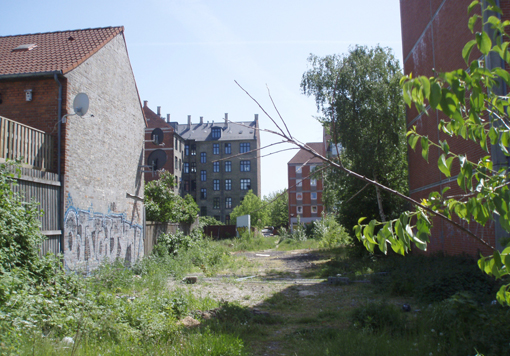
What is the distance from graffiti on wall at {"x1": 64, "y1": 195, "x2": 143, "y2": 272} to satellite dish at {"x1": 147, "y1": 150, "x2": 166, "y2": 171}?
2659 mm

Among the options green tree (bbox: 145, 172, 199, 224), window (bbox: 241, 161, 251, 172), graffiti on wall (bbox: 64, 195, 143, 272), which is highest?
window (bbox: 241, 161, 251, 172)

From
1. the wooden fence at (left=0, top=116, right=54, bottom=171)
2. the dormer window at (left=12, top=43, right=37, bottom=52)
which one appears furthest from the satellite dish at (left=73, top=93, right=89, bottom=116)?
the dormer window at (left=12, top=43, right=37, bottom=52)

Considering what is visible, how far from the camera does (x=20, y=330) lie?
507cm

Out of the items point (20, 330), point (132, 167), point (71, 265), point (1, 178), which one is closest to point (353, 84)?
point (132, 167)

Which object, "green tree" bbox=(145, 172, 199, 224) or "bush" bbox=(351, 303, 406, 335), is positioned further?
"green tree" bbox=(145, 172, 199, 224)

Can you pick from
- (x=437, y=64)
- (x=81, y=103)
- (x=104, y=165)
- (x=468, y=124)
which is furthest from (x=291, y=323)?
(x=437, y=64)

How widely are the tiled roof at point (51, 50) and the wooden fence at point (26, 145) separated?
6.92 ft

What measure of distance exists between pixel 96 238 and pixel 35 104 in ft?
14.1

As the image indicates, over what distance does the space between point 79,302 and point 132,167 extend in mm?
9380

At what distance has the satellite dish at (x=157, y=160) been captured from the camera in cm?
1711

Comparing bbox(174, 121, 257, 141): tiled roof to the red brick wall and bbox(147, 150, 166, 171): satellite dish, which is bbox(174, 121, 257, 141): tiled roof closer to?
bbox(147, 150, 166, 171): satellite dish

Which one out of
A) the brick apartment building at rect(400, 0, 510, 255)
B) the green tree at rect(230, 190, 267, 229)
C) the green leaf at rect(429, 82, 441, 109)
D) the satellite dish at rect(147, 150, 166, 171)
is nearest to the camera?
the green leaf at rect(429, 82, 441, 109)

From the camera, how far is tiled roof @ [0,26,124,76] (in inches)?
460

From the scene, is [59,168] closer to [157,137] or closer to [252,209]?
[157,137]
